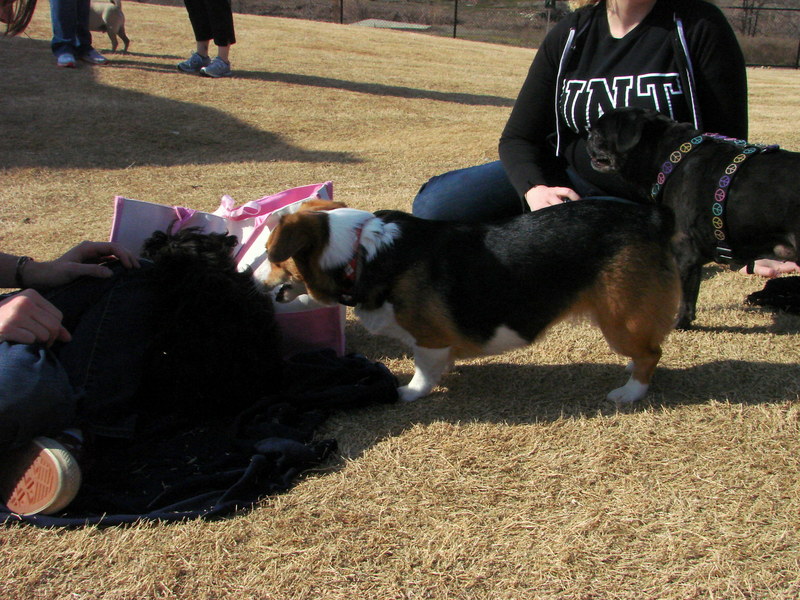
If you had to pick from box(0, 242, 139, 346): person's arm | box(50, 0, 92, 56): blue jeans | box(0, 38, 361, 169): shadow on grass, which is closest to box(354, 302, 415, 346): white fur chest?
box(0, 242, 139, 346): person's arm

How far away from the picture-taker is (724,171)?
3352mm

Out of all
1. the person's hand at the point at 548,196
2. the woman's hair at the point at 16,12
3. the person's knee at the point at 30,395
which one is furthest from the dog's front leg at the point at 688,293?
the woman's hair at the point at 16,12

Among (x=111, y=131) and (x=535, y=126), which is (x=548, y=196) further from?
(x=111, y=131)

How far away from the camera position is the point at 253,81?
10766mm

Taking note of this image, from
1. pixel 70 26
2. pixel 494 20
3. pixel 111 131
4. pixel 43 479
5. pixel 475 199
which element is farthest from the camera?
pixel 494 20

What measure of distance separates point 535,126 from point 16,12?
2579 millimetres

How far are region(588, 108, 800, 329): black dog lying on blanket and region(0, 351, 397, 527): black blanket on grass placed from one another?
5.70 feet

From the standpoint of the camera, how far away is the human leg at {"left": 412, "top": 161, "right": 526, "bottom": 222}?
407cm

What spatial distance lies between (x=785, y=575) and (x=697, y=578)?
0.83 feet

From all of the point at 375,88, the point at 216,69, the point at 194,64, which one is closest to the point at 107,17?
the point at 194,64

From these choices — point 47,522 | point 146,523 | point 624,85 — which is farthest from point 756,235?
point 47,522

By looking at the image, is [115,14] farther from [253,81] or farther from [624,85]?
[624,85]

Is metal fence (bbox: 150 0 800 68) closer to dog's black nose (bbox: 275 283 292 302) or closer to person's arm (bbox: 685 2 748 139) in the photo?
person's arm (bbox: 685 2 748 139)

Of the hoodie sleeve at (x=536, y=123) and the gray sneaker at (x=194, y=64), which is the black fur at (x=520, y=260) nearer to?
the hoodie sleeve at (x=536, y=123)
